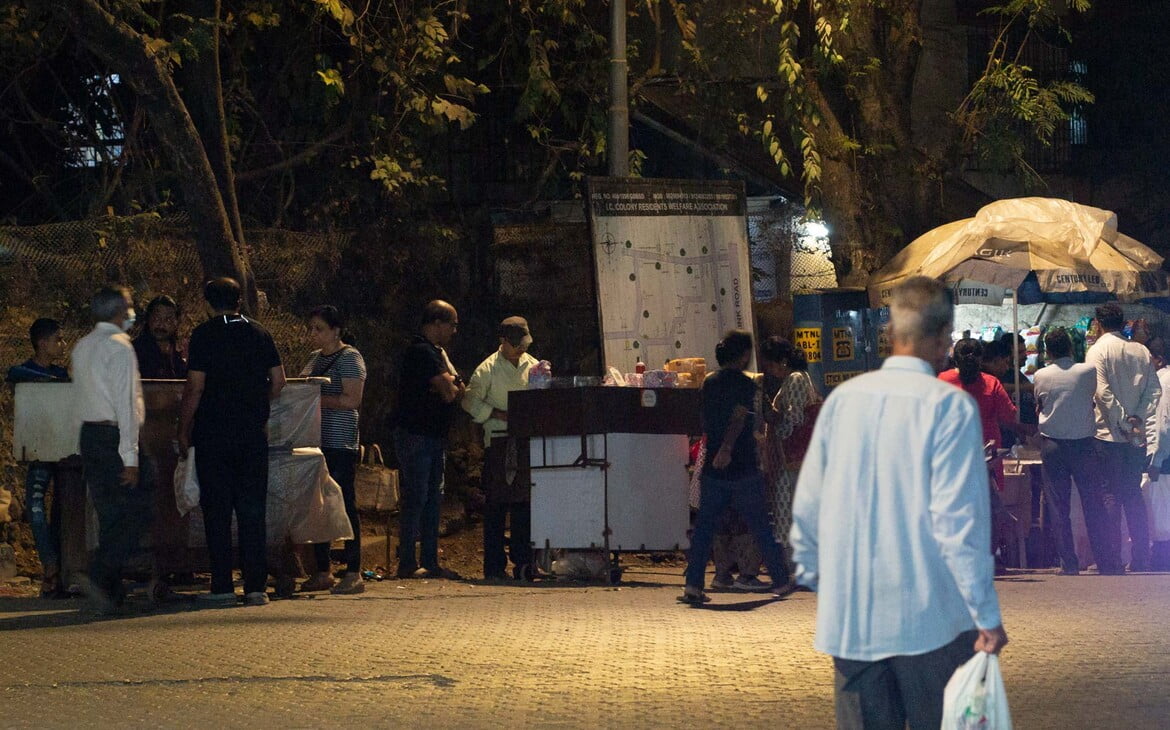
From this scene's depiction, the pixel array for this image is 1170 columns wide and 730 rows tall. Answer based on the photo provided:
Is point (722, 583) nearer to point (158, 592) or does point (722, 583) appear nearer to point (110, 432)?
point (158, 592)

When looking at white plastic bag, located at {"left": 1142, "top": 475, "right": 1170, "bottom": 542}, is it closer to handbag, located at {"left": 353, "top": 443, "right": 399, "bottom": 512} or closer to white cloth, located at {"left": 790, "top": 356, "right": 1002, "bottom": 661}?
handbag, located at {"left": 353, "top": 443, "right": 399, "bottom": 512}

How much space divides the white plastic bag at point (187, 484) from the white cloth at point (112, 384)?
842 millimetres

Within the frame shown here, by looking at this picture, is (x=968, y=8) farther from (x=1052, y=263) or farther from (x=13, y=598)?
(x=13, y=598)

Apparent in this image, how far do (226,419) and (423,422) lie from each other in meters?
2.38

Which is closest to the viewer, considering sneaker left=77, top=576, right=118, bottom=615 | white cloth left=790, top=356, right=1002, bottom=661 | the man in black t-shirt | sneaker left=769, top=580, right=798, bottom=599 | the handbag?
white cloth left=790, top=356, right=1002, bottom=661

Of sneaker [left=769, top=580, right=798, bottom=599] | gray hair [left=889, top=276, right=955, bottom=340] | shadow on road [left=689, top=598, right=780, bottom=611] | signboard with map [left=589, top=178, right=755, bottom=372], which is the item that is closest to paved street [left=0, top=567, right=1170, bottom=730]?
shadow on road [left=689, top=598, right=780, bottom=611]

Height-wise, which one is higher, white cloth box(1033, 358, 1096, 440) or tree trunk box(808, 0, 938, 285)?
tree trunk box(808, 0, 938, 285)

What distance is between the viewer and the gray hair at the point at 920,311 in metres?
4.47

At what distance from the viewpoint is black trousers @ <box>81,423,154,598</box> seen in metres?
9.74

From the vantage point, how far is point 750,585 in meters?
12.1

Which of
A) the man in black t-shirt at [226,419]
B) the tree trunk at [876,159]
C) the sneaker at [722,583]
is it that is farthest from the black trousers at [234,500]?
the tree trunk at [876,159]

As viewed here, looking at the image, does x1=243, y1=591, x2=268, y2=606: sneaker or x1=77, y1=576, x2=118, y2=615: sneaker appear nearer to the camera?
x1=77, y1=576, x2=118, y2=615: sneaker

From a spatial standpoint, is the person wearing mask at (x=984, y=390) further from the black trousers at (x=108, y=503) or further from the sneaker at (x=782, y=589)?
the black trousers at (x=108, y=503)

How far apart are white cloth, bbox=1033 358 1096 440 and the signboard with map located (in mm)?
2726
